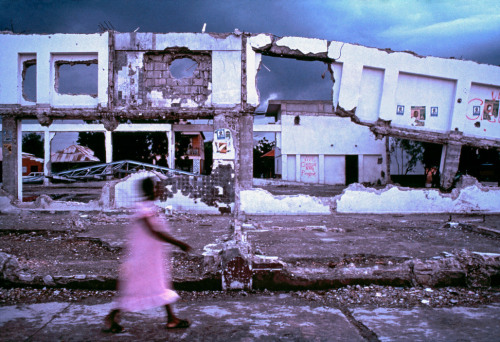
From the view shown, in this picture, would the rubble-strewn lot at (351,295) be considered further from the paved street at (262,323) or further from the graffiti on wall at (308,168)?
the graffiti on wall at (308,168)

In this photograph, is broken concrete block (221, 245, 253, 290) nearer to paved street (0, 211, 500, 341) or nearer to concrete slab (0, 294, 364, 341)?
paved street (0, 211, 500, 341)

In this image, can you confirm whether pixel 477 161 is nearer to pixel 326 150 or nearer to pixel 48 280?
pixel 326 150

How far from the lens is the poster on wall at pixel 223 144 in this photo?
33.2 feet

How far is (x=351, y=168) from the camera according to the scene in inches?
1030

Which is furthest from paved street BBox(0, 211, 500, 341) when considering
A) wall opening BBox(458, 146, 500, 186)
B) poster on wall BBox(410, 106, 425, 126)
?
wall opening BBox(458, 146, 500, 186)

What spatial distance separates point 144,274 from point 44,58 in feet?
33.7

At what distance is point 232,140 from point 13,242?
5886 mm

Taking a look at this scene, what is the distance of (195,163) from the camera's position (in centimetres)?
3350

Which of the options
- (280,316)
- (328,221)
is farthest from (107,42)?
(280,316)

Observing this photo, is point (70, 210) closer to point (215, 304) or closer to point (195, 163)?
point (215, 304)

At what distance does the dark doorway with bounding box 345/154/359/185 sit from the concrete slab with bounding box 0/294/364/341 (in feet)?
77.0

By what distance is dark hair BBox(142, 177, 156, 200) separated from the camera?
294 cm

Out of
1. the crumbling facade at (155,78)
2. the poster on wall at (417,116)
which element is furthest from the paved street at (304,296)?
the poster on wall at (417,116)

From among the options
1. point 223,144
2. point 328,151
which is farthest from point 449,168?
point 328,151
